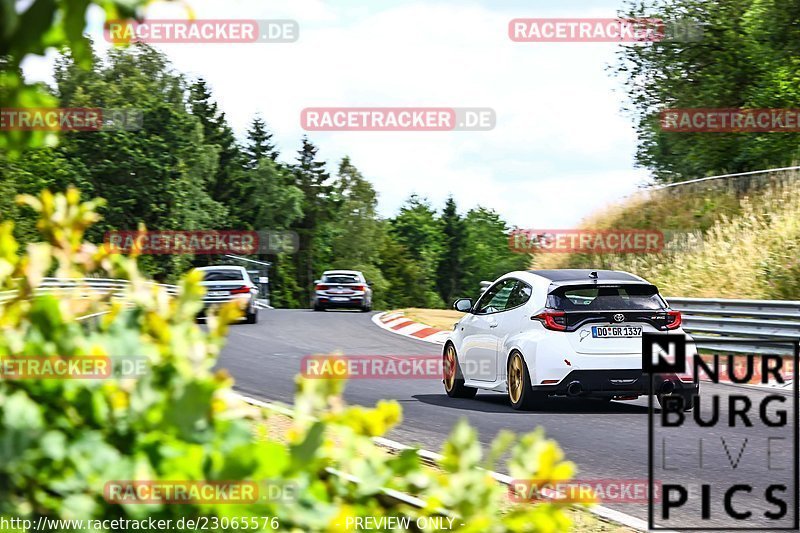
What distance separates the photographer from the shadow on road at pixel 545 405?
12328 mm

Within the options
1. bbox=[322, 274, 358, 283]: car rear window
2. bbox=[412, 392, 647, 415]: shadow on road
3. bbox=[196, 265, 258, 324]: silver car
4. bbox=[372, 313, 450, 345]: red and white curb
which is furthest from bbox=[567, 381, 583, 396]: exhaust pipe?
bbox=[322, 274, 358, 283]: car rear window

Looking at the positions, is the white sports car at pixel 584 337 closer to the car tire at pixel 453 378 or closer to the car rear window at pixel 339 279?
the car tire at pixel 453 378

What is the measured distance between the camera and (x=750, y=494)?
7.64 metres

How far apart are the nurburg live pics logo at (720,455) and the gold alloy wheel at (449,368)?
282 centimetres

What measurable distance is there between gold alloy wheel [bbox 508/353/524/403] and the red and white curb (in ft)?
32.0

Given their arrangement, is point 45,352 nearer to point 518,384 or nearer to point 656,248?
point 518,384

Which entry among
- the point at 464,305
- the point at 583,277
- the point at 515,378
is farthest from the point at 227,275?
the point at 583,277

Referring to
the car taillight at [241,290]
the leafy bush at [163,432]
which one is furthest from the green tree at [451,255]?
the leafy bush at [163,432]

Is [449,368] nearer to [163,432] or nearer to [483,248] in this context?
[163,432]

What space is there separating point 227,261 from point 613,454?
81.3 meters

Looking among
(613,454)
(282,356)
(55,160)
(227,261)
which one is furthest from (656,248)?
(227,261)

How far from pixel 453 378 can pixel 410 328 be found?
1277 centimetres

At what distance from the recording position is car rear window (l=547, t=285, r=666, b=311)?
38.5 feet

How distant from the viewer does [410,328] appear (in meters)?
26.6
